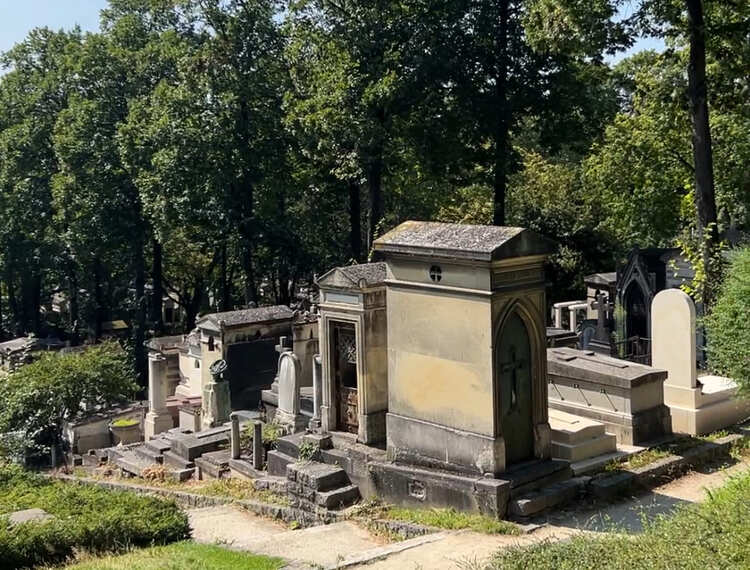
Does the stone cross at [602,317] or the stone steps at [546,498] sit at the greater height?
the stone cross at [602,317]

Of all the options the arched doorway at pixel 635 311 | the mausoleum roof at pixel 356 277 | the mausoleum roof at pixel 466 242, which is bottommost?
the arched doorway at pixel 635 311

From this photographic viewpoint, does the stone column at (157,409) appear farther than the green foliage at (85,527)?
Yes

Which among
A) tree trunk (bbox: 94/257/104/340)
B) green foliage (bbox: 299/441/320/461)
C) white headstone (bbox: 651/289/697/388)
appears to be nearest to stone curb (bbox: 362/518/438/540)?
green foliage (bbox: 299/441/320/461)

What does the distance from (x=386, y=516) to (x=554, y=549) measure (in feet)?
13.3

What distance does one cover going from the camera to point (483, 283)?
9250mm

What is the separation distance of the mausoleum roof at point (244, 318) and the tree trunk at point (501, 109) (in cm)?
610

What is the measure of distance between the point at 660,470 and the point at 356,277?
15.6ft

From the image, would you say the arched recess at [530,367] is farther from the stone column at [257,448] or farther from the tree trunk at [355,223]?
the tree trunk at [355,223]

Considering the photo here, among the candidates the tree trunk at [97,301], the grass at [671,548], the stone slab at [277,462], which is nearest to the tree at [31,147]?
the tree trunk at [97,301]

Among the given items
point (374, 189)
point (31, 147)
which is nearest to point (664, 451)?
point (374, 189)

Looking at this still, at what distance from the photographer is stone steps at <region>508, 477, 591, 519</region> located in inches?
351

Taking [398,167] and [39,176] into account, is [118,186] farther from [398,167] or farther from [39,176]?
[398,167]

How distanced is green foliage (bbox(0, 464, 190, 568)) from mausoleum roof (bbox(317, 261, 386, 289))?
→ 375 cm

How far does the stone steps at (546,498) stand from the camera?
351 inches
